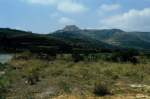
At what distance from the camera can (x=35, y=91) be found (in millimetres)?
23359

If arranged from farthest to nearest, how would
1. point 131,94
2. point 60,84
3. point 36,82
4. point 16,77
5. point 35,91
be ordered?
point 16,77, point 36,82, point 60,84, point 35,91, point 131,94

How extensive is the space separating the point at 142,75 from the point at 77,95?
508 inches

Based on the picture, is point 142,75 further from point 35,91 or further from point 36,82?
point 35,91

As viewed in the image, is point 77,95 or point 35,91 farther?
point 35,91

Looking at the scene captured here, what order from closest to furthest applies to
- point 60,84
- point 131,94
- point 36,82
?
point 131,94 < point 60,84 < point 36,82

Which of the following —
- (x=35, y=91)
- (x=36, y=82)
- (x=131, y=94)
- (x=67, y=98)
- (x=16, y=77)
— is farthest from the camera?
(x=16, y=77)

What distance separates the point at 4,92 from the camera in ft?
76.7

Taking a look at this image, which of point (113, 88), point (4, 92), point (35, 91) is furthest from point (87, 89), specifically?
point (4, 92)

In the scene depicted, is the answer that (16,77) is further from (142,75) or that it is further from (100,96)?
(100,96)

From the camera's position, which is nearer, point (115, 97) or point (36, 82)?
point (115, 97)

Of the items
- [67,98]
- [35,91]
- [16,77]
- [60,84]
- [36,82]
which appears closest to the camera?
[67,98]

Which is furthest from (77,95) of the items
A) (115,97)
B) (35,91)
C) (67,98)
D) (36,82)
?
(36,82)

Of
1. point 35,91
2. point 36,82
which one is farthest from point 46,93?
point 36,82

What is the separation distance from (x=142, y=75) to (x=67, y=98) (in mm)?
13664
